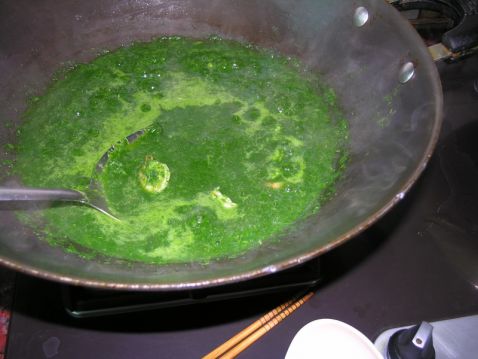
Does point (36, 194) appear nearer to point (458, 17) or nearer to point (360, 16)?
point (360, 16)

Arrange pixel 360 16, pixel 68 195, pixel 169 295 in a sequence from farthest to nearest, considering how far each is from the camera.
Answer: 1. pixel 360 16
2. pixel 169 295
3. pixel 68 195

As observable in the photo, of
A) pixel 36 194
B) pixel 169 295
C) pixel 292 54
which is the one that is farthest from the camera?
pixel 292 54

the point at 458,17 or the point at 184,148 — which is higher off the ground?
the point at 458,17

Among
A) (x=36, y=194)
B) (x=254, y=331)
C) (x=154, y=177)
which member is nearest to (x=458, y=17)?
(x=154, y=177)

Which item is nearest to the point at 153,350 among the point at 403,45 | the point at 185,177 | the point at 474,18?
the point at 185,177

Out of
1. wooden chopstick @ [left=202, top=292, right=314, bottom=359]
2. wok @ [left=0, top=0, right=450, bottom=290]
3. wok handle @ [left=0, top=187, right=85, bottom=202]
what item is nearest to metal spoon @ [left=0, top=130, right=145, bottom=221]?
wok handle @ [left=0, top=187, right=85, bottom=202]

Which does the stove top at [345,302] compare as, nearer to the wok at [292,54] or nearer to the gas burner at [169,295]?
the gas burner at [169,295]

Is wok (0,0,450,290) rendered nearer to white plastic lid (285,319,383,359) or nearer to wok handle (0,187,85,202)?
wok handle (0,187,85,202)
